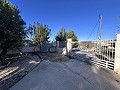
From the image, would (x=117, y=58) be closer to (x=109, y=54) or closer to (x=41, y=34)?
(x=109, y=54)

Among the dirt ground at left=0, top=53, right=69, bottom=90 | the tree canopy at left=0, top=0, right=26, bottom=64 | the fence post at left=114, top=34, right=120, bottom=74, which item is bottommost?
the dirt ground at left=0, top=53, right=69, bottom=90

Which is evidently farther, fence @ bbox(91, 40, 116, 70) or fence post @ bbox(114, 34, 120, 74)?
fence @ bbox(91, 40, 116, 70)

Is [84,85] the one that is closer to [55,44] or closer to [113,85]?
[113,85]

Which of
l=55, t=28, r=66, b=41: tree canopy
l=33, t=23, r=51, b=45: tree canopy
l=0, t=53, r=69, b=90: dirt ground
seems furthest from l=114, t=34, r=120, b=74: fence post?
l=55, t=28, r=66, b=41: tree canopy

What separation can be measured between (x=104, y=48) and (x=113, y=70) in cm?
309

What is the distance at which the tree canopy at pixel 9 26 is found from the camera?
525 inches

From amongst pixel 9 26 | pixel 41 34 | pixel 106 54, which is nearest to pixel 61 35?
pixel 41 34

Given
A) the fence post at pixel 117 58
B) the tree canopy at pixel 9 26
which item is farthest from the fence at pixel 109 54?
the tree canopy at pixel 9 26

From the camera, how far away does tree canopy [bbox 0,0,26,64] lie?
1334 centimetres

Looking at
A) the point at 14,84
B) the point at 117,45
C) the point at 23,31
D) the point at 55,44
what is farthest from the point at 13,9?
the point at 55,44

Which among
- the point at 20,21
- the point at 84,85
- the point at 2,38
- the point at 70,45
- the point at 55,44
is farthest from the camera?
the point at 55,44

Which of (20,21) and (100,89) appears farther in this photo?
(20,21)

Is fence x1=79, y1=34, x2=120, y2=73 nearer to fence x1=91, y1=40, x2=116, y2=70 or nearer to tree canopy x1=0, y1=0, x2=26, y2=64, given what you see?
fence x1=91, y1=40, x2=116, y2=70

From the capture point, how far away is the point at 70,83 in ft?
26.1
